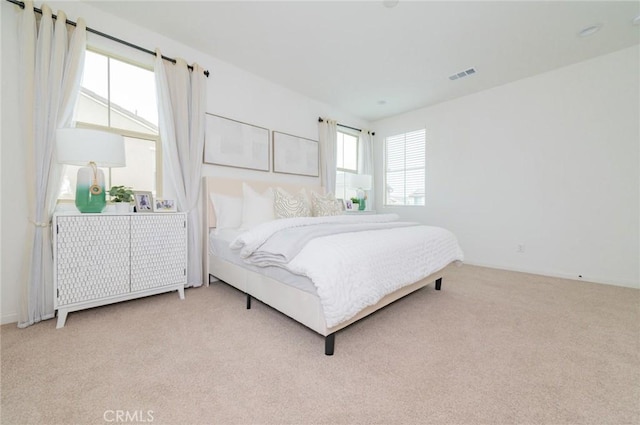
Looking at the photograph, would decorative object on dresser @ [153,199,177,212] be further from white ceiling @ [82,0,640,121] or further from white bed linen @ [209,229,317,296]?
white ceiling @ [82,0,640,121]

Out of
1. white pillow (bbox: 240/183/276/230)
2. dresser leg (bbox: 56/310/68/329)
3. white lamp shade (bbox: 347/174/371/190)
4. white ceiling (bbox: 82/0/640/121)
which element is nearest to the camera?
dresser leg (bbox: 56/310/68/329)

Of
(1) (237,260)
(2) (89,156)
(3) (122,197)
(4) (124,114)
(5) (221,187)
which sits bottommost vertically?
(1) (237,260)

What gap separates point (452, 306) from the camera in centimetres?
229

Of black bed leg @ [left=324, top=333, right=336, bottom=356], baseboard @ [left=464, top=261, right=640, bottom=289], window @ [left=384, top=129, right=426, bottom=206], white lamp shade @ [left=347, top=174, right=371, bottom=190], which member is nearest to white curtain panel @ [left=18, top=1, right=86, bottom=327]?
black bed leg @ [left=324, top=333, right=336, bottom=356]

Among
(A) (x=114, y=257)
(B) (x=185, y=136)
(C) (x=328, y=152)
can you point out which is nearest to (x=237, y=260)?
(A) (x=114, y=257)

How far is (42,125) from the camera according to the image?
1.95 meters

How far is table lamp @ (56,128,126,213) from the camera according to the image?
1.84 m

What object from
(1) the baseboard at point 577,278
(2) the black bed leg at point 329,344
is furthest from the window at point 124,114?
(1) the baseboard at point 577,278

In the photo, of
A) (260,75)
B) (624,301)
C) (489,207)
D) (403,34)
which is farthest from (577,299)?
(260,75)

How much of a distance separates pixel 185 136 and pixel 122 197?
87 cm

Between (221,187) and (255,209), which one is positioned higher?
(221,187)

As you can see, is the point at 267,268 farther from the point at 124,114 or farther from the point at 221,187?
the point at 124,114

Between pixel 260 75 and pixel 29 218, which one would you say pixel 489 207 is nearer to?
pixel 260 75

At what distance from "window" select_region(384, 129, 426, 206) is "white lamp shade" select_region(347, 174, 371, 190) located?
2.17 feet
